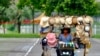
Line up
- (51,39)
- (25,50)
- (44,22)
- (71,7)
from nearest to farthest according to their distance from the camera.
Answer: (51,39)
(44,22)
(25,50)
(71,7)

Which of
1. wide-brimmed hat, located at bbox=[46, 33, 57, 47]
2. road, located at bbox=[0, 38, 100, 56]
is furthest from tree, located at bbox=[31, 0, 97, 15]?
wide-brimmed hat, located at bbox=[46, 33, 57, 47]

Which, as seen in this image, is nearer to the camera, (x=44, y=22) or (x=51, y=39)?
(x=51, y=39)

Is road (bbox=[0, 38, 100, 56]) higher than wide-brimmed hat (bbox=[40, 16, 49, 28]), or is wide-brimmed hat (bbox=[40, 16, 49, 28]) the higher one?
wide-brimmed hat (bbox=[40, 16, 49, 28])

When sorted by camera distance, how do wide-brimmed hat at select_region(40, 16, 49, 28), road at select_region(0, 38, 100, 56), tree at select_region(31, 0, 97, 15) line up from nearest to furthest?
wide-brimmed hat at select_region(40, 16, 49, 28), road at select_region(0, 38, 100, 56), tree at select_region(31, 0, 97, 15)

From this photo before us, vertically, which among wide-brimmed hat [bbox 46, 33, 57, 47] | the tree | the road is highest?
the tree

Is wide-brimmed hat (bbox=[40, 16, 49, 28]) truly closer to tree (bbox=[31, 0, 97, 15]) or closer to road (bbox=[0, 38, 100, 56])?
road (bbox=[0, 38, 100, 56])

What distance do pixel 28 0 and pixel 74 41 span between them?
134 feet

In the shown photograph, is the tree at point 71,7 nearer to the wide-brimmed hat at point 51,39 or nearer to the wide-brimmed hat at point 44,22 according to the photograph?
the wide-brimmed hat at point 44,22

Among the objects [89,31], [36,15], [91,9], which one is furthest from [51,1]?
[89,31]

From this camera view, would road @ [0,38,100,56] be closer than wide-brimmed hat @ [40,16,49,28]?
No

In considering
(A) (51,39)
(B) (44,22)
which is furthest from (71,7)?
(A) (51,39)

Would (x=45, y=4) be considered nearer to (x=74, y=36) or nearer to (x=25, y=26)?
(x=25, y=26)

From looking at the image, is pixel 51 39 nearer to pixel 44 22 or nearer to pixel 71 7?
pixel 44 22

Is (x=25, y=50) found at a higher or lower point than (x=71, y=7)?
lower
